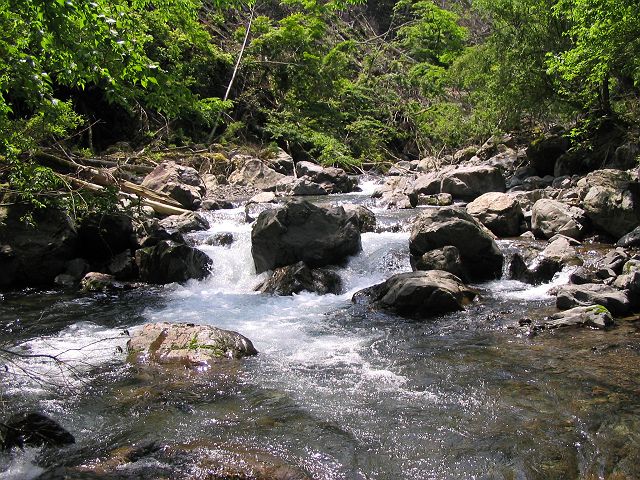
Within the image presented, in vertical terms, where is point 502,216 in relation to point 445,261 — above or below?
above

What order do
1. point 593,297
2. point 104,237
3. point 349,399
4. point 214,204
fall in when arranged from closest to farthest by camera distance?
point 349,399
point 593,297
point 104,237
point 214,204

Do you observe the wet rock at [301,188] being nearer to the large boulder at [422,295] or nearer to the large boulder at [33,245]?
the large boulder at [33,245]

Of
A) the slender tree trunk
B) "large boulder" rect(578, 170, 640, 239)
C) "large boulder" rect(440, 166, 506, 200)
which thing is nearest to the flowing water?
"large boulder" rect(578, 170, 640, 239)

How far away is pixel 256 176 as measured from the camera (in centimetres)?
2052

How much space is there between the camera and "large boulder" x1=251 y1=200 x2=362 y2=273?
11164mm

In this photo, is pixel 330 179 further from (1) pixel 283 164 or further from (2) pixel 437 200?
(2) pixel 437 200

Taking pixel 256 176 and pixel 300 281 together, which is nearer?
pixel 300 281

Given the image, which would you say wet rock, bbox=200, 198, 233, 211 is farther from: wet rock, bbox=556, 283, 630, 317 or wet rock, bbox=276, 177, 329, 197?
wet rock, bbox=556, 283, 630, 317

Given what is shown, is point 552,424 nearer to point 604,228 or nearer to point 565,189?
point 604,228

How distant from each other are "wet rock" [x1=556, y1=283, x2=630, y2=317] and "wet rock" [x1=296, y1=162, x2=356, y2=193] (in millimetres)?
12194

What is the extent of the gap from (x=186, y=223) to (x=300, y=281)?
4.58 meters

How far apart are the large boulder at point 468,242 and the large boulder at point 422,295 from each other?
1.28 m

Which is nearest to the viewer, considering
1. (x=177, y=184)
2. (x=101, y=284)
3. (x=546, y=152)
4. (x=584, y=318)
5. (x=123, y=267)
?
(x=584, y=318)

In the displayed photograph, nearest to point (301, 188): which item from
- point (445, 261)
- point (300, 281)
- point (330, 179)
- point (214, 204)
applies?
Result: point (330, 179)
